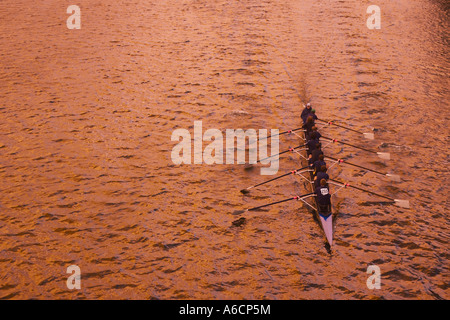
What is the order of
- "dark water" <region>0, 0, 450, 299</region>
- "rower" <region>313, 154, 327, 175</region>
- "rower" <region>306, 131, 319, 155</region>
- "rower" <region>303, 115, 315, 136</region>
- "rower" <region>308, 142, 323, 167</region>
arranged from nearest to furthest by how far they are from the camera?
1. "dark water" <region>0, 0, 450, 299</region>
2. "rower" <region>313, 154, 327, 175</region>
3. "rower" <region>308, 142, 323, 167</region>
4. "rower" <region>306, 131, 319, 155</region>
5. "rower" <region>303, 115, 315, 136</region>

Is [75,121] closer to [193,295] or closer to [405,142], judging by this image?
[193,295]

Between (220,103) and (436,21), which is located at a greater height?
(436,21)

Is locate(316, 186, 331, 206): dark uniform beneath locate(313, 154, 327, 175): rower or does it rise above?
beneath

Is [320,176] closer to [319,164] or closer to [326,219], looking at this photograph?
[319,164]

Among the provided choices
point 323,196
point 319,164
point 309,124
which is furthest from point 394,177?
point 323,196

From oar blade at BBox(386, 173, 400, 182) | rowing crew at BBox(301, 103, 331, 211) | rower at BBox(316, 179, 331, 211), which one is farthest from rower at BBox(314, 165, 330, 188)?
oar blade at BBox(386, 173, 400, 182)

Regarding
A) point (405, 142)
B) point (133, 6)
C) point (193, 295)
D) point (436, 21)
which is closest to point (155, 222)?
point (193, 295)

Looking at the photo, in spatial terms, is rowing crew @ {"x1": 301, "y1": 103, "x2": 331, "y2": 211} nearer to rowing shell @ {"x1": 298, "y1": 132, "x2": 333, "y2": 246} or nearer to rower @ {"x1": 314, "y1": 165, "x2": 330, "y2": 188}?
rower @ {"x1": 314, "y1": 165, "x2": 330, "y2": 188}
